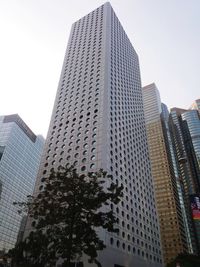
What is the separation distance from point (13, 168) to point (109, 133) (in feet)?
247

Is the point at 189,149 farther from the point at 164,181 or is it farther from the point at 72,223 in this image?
the point at 72,223

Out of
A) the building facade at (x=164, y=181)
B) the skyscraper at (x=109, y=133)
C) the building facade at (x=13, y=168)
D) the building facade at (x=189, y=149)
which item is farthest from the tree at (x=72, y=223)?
the building facade at (x=189, y=149)

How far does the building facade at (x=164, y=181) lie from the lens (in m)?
120

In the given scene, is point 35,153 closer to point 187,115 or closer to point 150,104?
point 150,104

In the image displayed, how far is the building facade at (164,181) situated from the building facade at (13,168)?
217 ft

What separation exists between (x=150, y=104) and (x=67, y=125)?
12158 centimetres

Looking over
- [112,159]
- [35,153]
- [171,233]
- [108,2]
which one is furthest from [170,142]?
[112,159]

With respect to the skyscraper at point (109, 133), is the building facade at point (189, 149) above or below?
above

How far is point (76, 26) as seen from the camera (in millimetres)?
101312

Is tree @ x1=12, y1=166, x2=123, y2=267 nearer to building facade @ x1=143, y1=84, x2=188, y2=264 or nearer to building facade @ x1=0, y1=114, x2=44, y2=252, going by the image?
building facade @ x1=0, y1=114, x2=44, y2=252

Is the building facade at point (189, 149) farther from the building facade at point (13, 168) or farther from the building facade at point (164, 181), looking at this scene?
the building facade at point (13, 168)

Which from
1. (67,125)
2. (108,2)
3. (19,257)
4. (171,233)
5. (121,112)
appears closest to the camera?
(19,257)

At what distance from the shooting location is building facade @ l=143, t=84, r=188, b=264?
11981 cm

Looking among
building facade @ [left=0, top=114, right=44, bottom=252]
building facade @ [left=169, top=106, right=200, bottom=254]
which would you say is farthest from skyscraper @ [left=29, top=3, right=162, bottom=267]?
building facade @ [left=169, top=106, right=200, bottom=254]
